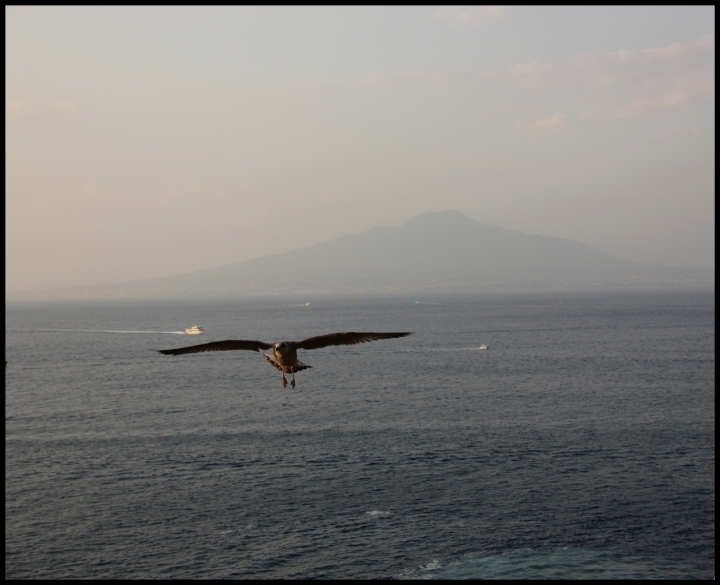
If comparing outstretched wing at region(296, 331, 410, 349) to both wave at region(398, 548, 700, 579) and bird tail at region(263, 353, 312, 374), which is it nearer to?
bird tail at region(263, 353, 312, 374)

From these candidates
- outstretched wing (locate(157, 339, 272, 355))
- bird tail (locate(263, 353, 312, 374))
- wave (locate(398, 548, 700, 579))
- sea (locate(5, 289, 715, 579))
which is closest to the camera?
outstretched wing (locate(157, 339, 272, 355))

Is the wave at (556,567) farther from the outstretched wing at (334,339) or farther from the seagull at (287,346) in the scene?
the seagull at (287,346)

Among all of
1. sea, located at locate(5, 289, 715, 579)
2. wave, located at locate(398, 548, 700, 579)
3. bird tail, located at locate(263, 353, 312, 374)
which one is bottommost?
wave, located at locate(398, 548, 700, 579)

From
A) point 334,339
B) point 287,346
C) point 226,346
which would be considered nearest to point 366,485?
point 334,339

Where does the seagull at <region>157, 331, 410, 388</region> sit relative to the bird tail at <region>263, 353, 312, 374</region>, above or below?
above

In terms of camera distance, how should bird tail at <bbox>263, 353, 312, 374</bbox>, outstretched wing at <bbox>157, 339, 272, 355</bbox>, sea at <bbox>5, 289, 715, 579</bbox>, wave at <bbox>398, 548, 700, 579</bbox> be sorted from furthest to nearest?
sea at <bbox>5, 289, 715, 579</bbox>, wave at <bbox>398, 548, 700, 579</bbox>, bird tail at <bbox>263, 353, 312, 374</bbox>, outstretched wing at <bbox>157, 339, 272, 355</bbox>

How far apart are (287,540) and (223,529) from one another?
8036mm

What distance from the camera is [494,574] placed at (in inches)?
2714

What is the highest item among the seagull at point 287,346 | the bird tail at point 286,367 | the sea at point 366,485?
the seagull at point 287,346

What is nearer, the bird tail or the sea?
the bird tail

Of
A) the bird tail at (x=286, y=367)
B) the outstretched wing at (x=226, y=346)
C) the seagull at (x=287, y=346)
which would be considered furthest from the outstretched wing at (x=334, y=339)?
the outstretched wing at (x=226, y=346)

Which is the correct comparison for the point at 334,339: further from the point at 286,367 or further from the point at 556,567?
the point at 556,567

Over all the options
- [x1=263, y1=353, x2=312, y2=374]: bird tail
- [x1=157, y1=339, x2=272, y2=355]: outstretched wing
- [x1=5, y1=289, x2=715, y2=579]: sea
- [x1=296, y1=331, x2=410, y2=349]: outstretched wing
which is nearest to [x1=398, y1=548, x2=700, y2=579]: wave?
[x1=5, y1=289, x2=715, y2=579]: sea

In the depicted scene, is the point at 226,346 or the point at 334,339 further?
the point at 334,339
